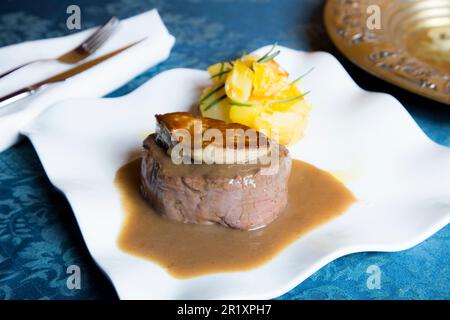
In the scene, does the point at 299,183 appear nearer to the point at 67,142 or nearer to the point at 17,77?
the point at 67,142

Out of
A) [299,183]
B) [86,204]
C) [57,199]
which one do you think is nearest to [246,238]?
[299,183]

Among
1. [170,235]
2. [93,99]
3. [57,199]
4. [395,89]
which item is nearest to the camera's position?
[170,235]

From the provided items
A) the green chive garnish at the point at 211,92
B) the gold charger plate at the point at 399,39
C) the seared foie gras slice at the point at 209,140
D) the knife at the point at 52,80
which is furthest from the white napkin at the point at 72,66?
the gold charger plate at the point at 399,39

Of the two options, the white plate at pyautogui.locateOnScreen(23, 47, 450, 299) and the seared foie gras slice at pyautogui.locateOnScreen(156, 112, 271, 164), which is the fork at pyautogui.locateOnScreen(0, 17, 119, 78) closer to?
the white plate at pyautogui.locateOnScreen(23, 47, 450, 299)

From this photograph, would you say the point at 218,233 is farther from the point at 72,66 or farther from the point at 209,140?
the point at 72,66

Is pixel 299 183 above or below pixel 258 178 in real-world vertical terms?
below

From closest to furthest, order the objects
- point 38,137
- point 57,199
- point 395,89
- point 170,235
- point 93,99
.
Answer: point 170,235 < point 57,199 < point 38,137 < point 93,99 < point 395,89

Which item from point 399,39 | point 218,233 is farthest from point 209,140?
point 399,39
